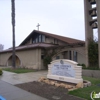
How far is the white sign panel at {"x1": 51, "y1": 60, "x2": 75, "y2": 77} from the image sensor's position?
903cm

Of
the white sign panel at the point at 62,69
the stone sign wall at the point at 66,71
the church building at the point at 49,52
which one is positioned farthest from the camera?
the church building at the point at 49,52

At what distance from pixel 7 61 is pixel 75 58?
15.1m

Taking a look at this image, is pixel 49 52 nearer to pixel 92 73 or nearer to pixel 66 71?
pixel 92 73

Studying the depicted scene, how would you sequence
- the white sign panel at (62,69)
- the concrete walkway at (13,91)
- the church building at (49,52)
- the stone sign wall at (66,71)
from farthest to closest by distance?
the church building at (49,52) → the white sign panel at (62,69) → the stone sign wall at (66,71) → the concrete walkway at (13,91)

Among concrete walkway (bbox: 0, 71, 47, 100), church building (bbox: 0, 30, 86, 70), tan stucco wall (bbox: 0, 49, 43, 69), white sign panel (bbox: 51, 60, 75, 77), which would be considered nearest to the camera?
concrete walkway (bbox: 0, 71, 47, 100)

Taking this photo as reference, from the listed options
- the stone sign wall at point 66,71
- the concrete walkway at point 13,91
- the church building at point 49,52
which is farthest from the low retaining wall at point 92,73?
the concrete walkway at point 13,91

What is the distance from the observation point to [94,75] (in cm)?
1269

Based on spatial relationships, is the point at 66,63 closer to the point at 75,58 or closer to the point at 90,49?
the point at 90,49

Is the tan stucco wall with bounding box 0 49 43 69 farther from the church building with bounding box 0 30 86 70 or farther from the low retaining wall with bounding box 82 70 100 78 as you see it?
the low retaining wall with bounding box 82 70 100 78

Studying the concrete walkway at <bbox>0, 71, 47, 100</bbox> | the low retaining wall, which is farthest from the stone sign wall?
the low retaining wall

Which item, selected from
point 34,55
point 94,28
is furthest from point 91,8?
point 34,55

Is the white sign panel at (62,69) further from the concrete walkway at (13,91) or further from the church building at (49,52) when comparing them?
the church building at (49,52)

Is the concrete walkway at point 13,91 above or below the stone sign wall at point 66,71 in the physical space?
below

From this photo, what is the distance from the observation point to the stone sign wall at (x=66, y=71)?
28.5ft
